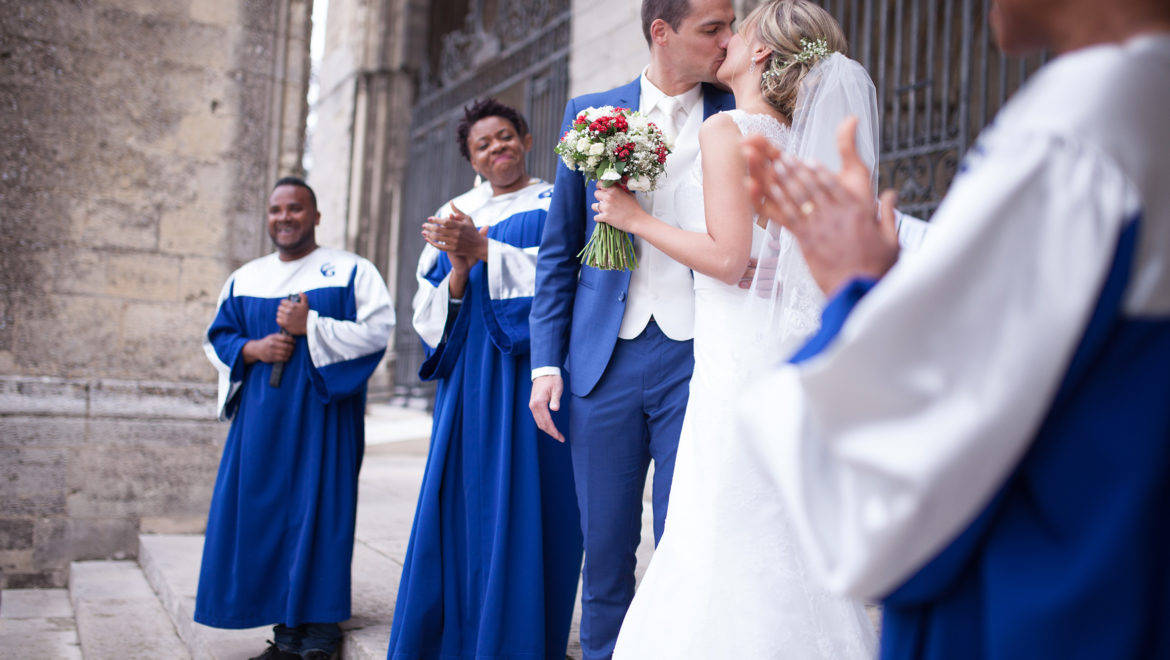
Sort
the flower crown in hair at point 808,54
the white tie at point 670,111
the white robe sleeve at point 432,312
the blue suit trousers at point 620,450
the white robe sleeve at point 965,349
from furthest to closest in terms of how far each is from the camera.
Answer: the white robe sleeve at point 432,312 → the white tie at point 670,111 → the blue suit trousers at point 620,450 → the flower crown in hair at point 808,54 → the white robe sleeve at point 965,349

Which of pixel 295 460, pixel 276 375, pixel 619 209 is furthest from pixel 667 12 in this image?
pixel 295 460

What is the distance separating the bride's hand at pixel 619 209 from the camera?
7.66 ft

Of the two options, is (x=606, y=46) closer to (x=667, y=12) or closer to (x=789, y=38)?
(x=667, y=12)

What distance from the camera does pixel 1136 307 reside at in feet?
3.10

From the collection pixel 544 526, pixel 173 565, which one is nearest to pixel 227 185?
pixel 173 565

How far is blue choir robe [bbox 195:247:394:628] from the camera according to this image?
12.3ft

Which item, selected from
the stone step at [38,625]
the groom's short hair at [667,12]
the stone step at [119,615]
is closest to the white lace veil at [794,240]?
the groom's short hair at [667,12]

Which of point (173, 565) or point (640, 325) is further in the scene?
point (173, 565)

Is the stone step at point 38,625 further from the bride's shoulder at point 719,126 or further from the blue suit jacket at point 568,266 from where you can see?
the bride's shoulder at point 719,126

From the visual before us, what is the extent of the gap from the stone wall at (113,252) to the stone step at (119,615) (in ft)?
1.18

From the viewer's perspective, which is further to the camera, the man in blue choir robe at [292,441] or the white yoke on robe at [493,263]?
the man in blue choir robe at [292,441]

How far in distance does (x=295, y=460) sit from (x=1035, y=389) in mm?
3424

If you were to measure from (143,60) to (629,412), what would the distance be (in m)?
4.81

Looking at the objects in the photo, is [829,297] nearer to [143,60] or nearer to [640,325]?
[640,325]
